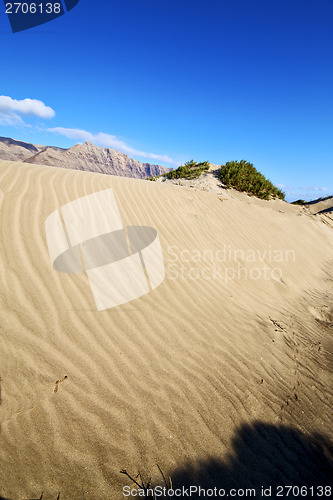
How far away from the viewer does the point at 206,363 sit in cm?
232

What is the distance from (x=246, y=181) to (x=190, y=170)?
9.36ft

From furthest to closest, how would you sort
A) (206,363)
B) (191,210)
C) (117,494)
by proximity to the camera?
1. (191,210)
2. (206,363)
3. (117,494)

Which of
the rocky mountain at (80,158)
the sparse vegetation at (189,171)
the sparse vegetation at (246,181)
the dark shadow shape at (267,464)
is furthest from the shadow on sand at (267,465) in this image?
the rocky mountain at (80,158)

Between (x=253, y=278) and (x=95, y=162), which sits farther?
(x=95, y=162)

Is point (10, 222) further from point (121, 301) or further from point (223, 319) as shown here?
point (223, 319)

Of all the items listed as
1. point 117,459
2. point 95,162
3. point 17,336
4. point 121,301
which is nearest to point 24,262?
point 17,336

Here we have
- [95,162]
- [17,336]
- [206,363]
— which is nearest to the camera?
[17,336]

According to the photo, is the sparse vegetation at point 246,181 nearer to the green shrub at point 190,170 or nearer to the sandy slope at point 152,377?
the green shrub at point 190,170

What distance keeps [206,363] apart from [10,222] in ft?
10.2

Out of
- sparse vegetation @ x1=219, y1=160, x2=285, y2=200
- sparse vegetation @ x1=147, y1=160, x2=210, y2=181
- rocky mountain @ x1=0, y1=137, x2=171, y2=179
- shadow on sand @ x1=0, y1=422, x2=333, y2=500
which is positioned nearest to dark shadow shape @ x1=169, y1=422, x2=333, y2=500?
shadow on sand @ x1=0, y1=422, x2=333, y2=500

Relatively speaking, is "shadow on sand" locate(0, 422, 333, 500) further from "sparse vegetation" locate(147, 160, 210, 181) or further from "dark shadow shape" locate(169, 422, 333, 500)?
"sparse vegetation" locate(147, 160, 210, 181)

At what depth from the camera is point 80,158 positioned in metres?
62.1

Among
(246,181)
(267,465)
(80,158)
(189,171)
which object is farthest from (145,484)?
(80,158)

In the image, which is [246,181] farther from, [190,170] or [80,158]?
[80,158]
